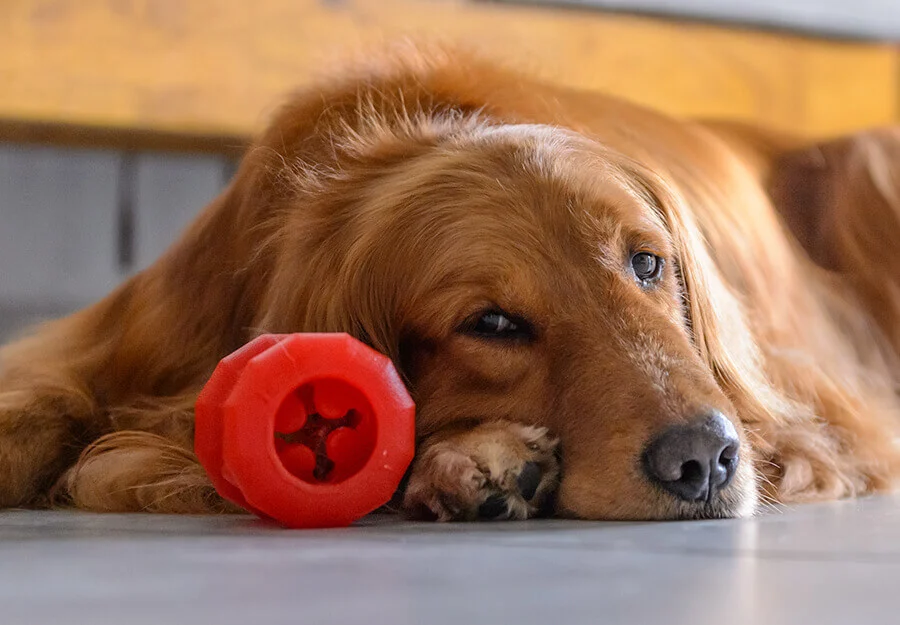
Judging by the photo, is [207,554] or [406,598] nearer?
[406,598]

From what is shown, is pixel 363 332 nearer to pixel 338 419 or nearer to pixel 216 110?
pixel 338 419

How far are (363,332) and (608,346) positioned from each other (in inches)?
16.6

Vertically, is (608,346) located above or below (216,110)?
below

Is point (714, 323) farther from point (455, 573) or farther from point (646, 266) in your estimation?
point (455, 573)

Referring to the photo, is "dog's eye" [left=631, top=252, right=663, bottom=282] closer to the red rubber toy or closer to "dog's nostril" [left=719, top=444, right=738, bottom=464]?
"dog's nostril" [left=719, top=444, right=738, bottom=464]

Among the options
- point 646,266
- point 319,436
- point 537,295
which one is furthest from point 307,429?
point 646,266

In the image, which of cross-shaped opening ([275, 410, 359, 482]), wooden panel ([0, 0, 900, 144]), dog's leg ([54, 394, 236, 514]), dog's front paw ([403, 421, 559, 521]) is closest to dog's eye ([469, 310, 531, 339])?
dog's front paw ([403, 421, 559, 521])

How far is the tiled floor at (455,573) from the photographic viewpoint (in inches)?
40.7

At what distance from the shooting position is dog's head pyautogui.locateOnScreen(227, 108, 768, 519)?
5.29 feet

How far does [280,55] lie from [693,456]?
2572mm

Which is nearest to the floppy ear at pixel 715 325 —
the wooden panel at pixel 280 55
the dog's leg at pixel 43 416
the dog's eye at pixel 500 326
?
the dog's eye at pixel 500 326

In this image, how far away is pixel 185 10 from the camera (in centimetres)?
364

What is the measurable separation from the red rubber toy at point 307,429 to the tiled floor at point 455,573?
0.05m

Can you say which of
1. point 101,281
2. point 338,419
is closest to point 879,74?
point 101,281
